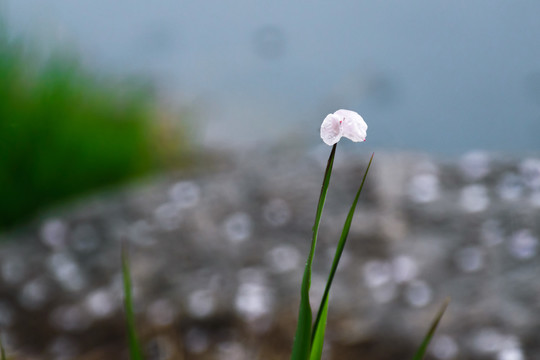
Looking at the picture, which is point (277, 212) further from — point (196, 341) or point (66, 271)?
point (66, 271)

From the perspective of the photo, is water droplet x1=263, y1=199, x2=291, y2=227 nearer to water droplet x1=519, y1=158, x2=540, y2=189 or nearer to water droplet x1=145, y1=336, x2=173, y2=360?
water droplet x1=145, y1=336, x2=173, y2=360

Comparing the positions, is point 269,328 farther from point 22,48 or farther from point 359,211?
point 22,48

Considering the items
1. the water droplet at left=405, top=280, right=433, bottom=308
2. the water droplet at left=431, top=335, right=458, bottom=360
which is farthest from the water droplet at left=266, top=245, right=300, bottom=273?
the water droplet at left=431, top=335, right=458, bottom=360

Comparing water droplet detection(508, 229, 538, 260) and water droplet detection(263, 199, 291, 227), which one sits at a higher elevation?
water droplet detection(508, 229, 538, 260)

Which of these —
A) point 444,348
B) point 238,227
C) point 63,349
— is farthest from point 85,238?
point 444,348

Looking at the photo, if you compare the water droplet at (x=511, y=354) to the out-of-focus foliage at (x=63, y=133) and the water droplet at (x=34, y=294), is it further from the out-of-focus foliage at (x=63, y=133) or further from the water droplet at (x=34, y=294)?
the out-of-focus foliage at (x=63, y=133)

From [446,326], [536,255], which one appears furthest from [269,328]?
[536,255]

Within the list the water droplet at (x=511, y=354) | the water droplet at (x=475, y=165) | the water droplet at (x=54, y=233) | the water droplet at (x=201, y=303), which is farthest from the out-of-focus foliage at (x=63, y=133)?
the water droplet at (x=511, y=354)
